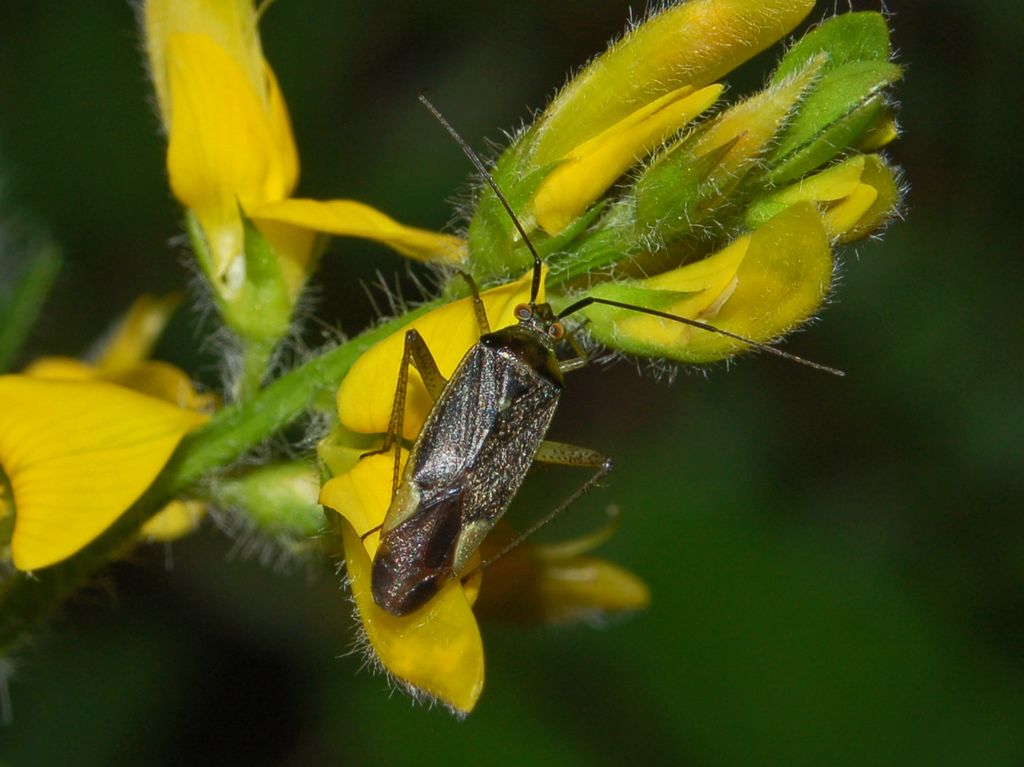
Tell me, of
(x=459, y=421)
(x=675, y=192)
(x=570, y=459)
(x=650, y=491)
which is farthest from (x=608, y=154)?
(x=650, y=491)

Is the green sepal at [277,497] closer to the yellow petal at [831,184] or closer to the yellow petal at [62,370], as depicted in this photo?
the yellow petal at [62,370]

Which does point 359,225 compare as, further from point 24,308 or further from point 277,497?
point 24,308

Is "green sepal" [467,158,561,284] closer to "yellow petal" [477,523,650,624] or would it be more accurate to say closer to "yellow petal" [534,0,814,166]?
"yellow petal" [534,0,814,166]

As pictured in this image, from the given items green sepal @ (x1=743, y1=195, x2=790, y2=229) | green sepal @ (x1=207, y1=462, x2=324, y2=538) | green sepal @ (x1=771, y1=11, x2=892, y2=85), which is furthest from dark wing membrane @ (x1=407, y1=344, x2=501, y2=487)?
green sepal @ (x1=771, y1=11, x2=892, y2=85)

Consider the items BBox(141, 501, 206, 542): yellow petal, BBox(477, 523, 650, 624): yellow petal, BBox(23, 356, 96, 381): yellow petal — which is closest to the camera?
BBox(477, 523, 650, 624): yellow petal

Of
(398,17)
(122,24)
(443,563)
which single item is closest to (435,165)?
(398,17)

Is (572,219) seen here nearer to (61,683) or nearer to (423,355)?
(423,355)
